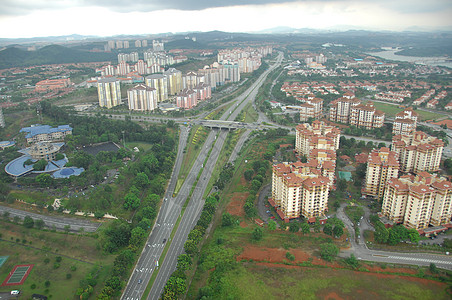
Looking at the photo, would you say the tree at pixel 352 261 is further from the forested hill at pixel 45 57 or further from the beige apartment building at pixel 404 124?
the forested hill at pixel 45 57

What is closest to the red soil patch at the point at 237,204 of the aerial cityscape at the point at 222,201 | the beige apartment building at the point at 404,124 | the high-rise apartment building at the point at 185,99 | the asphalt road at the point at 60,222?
the aerial cityscape at the point at 222,201

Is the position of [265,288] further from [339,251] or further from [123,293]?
[123,293]

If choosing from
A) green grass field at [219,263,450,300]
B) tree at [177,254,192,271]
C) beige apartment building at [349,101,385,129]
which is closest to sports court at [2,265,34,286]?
tree at [177,254,192,271]

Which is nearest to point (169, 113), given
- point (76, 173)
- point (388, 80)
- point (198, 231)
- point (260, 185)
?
point (76, 173)

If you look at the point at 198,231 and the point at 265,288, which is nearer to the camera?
the point at 265,288

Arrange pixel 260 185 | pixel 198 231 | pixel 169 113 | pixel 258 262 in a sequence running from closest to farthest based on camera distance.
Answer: pixel 258 262
pixel 198 231
pixel 260 185
pixel 169 113

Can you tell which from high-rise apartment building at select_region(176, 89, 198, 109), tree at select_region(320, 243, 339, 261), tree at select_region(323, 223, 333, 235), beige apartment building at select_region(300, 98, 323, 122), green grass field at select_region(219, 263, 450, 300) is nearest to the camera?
green grass field at select_region(219, 263, 450, 300)

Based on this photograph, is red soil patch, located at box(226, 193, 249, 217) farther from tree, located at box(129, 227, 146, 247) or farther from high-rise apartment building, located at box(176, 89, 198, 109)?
high-rise apartment building, located at box(176, 89, 198, 109)
